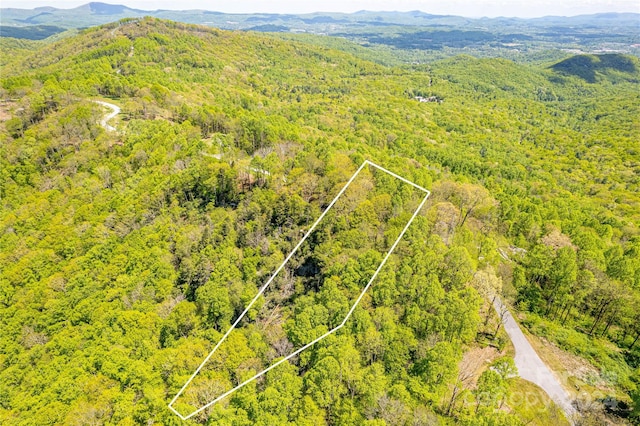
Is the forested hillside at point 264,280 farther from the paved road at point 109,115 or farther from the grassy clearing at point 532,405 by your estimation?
the paved road at point 109,115

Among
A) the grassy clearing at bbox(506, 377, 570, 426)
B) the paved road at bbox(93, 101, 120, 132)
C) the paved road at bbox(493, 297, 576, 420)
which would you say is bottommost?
the paved road at bbox(493, 297, 576, 420)

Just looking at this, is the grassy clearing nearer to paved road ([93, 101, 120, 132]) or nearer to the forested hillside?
the forested hillside

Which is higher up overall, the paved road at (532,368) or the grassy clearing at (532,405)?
the grassy clearing at (532,405)

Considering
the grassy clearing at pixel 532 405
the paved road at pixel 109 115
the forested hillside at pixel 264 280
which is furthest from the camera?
the paved road at pixel 109 115

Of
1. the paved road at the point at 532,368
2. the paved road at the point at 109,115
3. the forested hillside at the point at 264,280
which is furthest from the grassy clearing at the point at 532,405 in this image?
the paved road at the point at 109,115

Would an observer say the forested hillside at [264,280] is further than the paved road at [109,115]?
No

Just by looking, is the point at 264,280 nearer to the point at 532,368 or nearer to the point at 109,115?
the point at 532,368

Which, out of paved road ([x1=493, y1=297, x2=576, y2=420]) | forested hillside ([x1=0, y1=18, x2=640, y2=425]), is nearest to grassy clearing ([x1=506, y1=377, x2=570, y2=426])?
forested hillside ([x1=0, y1=18, x2=640, y2=425])

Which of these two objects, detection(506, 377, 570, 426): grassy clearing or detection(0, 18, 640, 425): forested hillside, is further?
detection(0, 18, 640, 425): forested hillside

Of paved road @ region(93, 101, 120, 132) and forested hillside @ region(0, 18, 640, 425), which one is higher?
paved road @ region(93, 101, 120, 132)
